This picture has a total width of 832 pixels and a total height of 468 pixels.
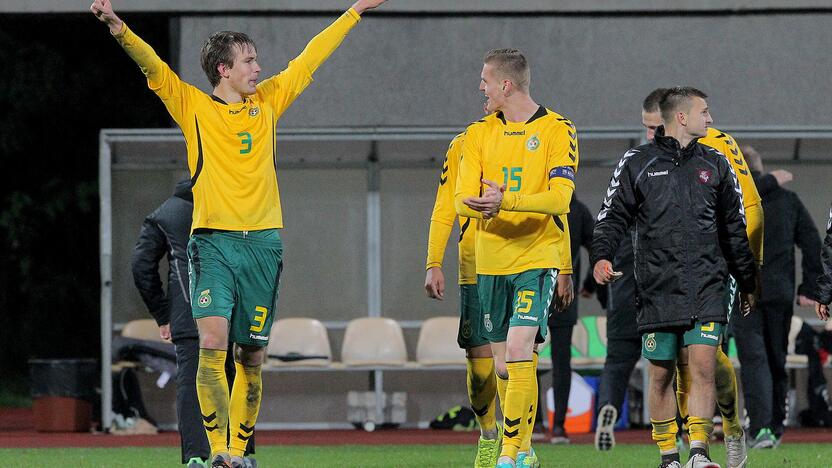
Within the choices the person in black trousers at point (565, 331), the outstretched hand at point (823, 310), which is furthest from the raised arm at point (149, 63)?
the person in black trousers at point (565, 331)

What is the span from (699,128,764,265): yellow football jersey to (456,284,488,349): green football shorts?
152 cm

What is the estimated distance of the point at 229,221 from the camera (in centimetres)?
698

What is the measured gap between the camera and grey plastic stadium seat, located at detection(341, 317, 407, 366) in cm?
1399

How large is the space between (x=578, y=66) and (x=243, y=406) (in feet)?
26.3

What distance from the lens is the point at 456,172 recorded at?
7.93 metres

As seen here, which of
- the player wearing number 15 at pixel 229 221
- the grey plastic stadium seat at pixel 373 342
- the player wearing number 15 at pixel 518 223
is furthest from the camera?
the grey plastic stadium seat at pixel 373 342

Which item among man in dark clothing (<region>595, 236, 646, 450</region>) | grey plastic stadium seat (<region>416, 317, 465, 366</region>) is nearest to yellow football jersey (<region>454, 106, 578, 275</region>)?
man in dark clothing (<region>595, 236, 646, 450</region>)

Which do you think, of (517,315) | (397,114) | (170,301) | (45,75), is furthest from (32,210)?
(517,315)

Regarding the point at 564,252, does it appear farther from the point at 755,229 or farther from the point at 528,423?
the point at 755,229

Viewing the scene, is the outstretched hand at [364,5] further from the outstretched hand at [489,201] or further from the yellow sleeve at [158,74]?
the outstretched hand at [489,201]

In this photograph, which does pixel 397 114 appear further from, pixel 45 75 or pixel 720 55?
pixel 45 75

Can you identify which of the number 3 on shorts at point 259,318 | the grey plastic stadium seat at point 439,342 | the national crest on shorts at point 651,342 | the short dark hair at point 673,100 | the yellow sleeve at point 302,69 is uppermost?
the yellow sleeve at point 302,69

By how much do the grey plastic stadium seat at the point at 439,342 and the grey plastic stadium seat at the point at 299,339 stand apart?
94cm

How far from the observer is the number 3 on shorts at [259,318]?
705cm
